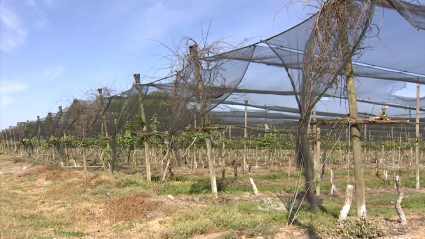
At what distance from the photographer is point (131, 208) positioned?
6504 millimetres

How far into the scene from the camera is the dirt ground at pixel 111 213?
4805 mm

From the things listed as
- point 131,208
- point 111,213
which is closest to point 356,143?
point 131,208

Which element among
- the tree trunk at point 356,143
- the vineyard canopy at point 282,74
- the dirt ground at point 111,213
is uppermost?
the vineyard canopy at point 282,74

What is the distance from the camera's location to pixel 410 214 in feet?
19.0

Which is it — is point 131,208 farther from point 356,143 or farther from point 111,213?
point 356,143

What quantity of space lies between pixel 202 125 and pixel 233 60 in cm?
150

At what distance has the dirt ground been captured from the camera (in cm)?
480

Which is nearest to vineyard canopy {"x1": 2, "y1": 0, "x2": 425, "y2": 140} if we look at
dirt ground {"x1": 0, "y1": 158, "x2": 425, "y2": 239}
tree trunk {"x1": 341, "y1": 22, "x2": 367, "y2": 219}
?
tree trunk {"x1": 341, "y1": 22, "x2": 367, "y2": 219}

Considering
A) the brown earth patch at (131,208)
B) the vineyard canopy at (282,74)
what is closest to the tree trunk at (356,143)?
the vineyard canopy at (282,74)

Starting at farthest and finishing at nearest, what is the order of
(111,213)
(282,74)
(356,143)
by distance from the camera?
(282,74) → (111,213) → (356,143)

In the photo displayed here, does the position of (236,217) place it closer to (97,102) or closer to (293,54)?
(293,54)

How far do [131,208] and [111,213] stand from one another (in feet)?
1.22

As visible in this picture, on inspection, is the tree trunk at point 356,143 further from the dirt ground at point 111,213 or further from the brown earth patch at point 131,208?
the brown earth patch at point 131,208

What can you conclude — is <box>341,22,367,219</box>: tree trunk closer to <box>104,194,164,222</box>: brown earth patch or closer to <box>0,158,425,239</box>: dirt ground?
<box>0,158,425,239</box>: dirt ground
